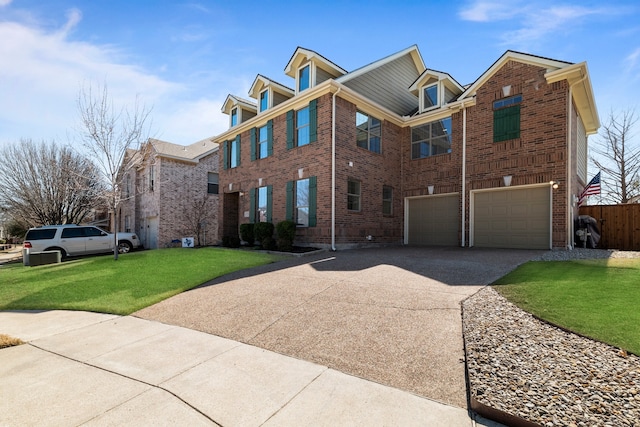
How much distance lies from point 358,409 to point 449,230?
39.2 feet

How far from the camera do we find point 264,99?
1541cm

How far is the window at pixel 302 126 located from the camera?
40.8 ft

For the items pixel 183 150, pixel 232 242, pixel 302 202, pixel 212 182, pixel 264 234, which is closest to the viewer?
pixel 302 202

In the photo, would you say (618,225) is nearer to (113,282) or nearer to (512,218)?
(512,218)

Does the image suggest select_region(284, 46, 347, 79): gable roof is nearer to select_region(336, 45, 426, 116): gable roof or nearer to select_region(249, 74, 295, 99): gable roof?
select_region(336, 45, 426, 116): gable roof

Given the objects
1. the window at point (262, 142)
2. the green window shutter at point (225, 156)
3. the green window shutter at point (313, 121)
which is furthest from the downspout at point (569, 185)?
the green window shutter at point (225, 156)

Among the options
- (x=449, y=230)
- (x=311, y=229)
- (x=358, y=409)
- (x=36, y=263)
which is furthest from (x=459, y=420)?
(x=36, y=263)

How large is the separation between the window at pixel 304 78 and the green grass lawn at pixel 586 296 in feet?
34.7

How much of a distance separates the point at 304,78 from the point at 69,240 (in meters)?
13.4

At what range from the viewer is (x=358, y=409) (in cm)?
244

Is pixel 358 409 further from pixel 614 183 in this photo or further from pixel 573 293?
pixel 614 183

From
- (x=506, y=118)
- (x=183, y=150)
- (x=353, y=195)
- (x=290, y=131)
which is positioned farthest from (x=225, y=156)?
(x=506, y=118)

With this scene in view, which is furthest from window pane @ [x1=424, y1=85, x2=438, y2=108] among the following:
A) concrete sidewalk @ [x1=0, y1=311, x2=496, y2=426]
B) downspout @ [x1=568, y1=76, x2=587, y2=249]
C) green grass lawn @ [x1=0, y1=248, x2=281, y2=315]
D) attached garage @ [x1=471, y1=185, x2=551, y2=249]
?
concrete sidewalk @ [x1=0, y1=311, x2=496, y2=426]

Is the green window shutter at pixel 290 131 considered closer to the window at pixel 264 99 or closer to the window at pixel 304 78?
the window at pixel 304 78
